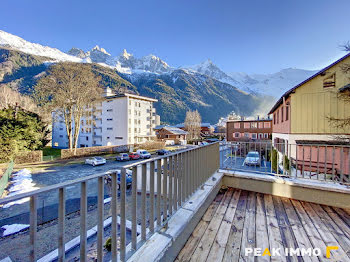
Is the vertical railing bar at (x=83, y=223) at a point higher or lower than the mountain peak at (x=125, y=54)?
lower

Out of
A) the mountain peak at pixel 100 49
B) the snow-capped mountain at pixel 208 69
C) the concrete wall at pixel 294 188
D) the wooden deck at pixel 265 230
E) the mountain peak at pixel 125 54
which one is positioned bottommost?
the wooden deck at pixel 265 230

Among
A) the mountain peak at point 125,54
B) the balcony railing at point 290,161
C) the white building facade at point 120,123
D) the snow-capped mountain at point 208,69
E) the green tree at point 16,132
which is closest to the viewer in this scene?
the balcony railing at point 290,161

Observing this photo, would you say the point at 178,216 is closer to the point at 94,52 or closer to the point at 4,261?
the point at 4,261

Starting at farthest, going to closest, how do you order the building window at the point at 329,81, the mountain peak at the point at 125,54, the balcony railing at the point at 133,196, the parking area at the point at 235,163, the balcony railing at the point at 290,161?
the mountain peak at the point at 125,54
the building window at the point at 329,81
the parking area at the point at 235,163
the balcony railing at the point at 290,161
the balcony railing at the point at 133,196

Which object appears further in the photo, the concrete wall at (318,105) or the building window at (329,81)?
the building window at (329,81)

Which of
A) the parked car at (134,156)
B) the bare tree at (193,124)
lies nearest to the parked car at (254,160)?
the parked car at (134,156)

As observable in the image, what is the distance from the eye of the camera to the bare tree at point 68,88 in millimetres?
16062

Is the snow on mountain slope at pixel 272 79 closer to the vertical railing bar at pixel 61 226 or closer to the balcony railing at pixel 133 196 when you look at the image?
Result: the balcony railing at pixel 133 196

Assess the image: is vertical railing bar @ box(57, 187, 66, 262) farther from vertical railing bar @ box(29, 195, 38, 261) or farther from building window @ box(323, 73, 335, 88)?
building window @ box(323, 73, 335, 88)

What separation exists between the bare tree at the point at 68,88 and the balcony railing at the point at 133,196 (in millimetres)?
17967

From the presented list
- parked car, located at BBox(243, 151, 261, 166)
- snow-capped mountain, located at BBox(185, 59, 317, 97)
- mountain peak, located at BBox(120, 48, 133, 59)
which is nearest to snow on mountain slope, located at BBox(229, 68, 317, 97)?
snow-capped mountain, located at BBox(185, 59, 317, 97)

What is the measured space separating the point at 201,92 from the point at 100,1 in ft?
274

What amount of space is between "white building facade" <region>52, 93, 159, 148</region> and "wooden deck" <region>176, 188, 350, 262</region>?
26.7 m

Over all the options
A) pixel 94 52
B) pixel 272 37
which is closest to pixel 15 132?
pixel 272 37
